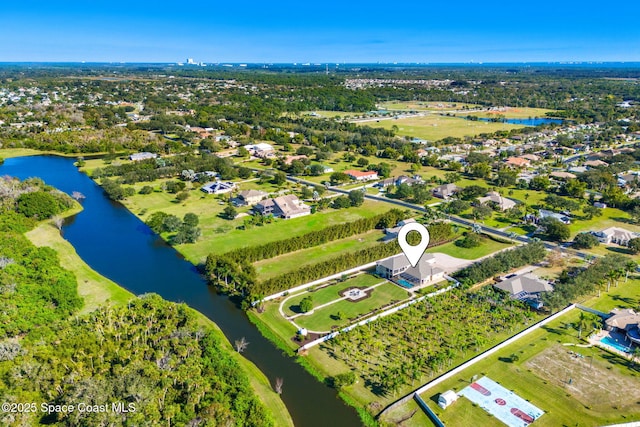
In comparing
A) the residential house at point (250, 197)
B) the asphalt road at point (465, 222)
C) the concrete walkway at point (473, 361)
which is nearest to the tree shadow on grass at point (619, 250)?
the asphalt road at point (465, 222)

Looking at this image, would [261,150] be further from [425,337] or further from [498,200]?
[425,337]

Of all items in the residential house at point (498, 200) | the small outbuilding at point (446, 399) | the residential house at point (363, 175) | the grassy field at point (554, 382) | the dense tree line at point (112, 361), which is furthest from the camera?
the residential house at point (363, 175)

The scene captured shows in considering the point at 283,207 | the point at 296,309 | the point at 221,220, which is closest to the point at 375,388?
the point at 296,309

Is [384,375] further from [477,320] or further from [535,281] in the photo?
[535,281]

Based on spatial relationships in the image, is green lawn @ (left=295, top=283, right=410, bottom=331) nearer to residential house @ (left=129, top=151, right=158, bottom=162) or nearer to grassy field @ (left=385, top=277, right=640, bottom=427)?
grassy field @ (left=385, top=277, right=640, bottom=427)

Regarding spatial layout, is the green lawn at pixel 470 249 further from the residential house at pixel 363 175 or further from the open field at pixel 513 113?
the open field at pixel 513 113

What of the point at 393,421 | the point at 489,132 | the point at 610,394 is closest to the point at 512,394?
the point at 610,394
